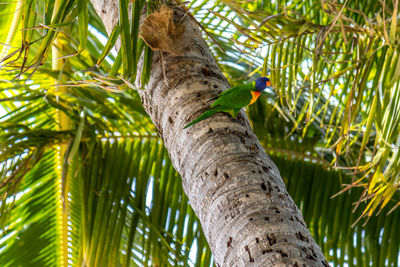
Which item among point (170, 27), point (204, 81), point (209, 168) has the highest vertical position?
point (170, 27)

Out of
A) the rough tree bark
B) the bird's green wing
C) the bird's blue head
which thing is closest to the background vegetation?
the bird's blue head

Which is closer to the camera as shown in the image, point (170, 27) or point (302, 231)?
point (302, 231)

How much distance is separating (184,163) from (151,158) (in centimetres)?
Answer: 168

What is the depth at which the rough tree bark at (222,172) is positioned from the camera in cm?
107

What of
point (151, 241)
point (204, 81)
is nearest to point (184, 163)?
point (204, 81)

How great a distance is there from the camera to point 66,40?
2.87m

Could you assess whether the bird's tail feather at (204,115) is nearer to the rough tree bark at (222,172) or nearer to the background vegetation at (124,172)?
the rough tree bark at (222,172)

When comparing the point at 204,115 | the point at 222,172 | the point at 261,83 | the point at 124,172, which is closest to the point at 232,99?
the point at 204,115

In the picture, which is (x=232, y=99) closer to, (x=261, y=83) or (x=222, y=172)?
(x=222, y=172)

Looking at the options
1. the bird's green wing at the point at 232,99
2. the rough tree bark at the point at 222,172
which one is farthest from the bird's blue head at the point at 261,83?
the rough tree bark at the point at 222,172

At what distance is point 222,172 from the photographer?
1.22 meters

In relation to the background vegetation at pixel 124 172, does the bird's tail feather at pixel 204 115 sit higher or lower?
lower

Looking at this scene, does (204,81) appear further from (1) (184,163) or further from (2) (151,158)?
(2) (151,158)

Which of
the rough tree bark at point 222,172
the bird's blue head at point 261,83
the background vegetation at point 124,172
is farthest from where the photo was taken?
the background vegetation at point 124,172
